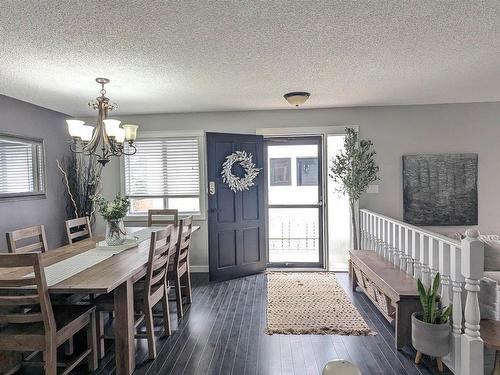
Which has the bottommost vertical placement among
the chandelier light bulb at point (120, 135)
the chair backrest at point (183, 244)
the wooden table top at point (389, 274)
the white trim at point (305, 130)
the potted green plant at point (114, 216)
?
the wooden table top at point (389, 274)

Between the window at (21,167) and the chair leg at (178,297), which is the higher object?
the window at (21,167)

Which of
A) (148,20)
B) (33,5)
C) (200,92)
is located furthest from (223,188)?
(33,5)

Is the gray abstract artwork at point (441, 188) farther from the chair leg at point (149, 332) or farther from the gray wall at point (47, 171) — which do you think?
the gray wall at point (47, 171)

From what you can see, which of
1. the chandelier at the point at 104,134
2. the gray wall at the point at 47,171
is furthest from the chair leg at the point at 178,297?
the gray wall at the point at 47,171

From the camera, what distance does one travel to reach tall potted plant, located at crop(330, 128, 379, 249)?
4.23 m

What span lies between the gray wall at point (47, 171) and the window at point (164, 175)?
97 cm

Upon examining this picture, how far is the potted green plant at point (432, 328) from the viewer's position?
2.15 m

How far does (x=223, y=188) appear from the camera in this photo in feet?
14.5

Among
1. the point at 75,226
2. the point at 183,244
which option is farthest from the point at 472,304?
the point at 75,226

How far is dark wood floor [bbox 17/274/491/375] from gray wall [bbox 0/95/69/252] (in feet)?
7.28

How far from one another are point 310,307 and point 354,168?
1.98 metres

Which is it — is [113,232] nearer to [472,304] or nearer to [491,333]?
[472,304]

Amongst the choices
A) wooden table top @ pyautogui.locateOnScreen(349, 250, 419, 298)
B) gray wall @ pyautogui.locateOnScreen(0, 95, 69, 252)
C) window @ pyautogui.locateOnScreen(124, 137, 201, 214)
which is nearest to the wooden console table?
wooden table top @ pyautogui.locateOnScreen(349, 250, 419, 298)

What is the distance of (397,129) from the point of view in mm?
4520
